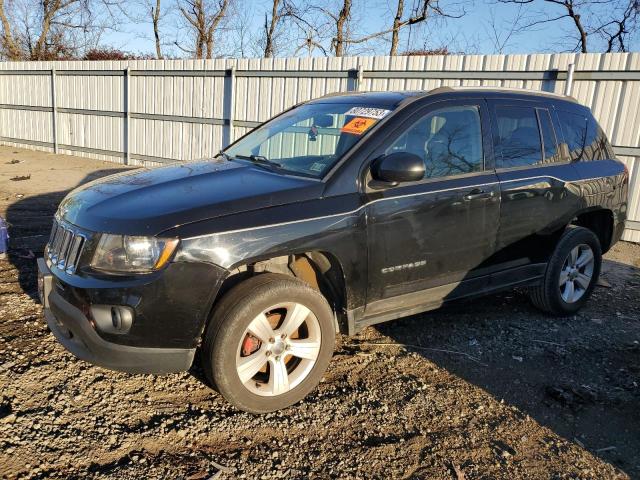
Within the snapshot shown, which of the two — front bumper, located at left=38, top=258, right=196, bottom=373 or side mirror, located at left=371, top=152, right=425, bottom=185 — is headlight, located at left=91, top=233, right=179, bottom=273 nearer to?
front bumper, located at left=38, top=258, right=196, bottom=373

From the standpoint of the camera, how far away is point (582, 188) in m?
4.60

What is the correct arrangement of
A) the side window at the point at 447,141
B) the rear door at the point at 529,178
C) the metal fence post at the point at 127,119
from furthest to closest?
the metal fence post at the point at 127,119 → the rear door at the point at 529,178 → the side window at the point at 447,141

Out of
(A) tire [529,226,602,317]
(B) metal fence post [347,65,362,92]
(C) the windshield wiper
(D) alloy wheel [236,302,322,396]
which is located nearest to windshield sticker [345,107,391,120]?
(C) the windshield wiper

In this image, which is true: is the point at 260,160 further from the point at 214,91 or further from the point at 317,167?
the point at 214,91

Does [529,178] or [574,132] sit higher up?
[574,132]

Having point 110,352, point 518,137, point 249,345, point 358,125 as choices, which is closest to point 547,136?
point 518,137

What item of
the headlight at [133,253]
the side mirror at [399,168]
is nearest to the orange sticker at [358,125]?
the side mirror at [399,168]

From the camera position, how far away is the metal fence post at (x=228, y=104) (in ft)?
39.5

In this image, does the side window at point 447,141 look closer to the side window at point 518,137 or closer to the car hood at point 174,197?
the side window at point 518,137

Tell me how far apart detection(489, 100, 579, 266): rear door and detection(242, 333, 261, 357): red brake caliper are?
2.08 m

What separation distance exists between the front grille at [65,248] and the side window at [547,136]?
361 centimetres

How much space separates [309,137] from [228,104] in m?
8.75

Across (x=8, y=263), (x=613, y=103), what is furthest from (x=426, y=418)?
(x=613, y=103)

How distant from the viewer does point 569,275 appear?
477 cm
